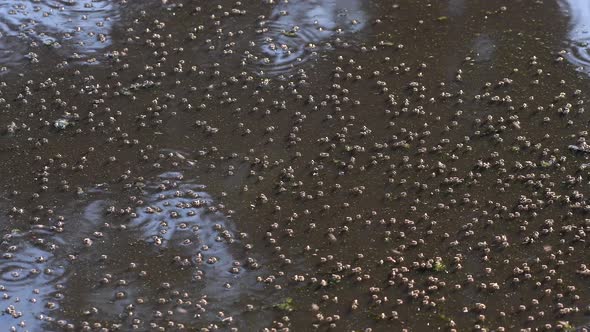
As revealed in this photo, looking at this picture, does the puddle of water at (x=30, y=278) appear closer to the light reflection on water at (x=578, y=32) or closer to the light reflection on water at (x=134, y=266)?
the light reflection on water at (x=134, y=266)

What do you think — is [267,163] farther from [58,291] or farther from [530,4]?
[530,4]

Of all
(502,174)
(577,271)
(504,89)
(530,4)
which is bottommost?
(577,271)

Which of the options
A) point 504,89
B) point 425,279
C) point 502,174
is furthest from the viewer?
point 504,89

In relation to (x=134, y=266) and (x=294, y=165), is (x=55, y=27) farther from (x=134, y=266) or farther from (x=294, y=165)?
(x=134, y=266)

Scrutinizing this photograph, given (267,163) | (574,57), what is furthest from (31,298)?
(574,57)

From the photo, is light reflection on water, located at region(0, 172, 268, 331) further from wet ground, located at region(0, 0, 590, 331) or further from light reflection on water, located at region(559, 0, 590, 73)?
light reflection on water, located at region(559, 0, 590, 73)

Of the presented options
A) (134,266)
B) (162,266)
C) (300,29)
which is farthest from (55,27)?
(162,266)

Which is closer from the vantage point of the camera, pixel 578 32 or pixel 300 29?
pixel 578 32

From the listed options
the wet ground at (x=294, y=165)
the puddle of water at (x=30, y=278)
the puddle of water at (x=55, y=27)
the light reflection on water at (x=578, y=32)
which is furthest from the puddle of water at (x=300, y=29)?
the puddle of water at (x=30, y=278)

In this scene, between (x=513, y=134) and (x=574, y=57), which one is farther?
(x=574, y=57)
